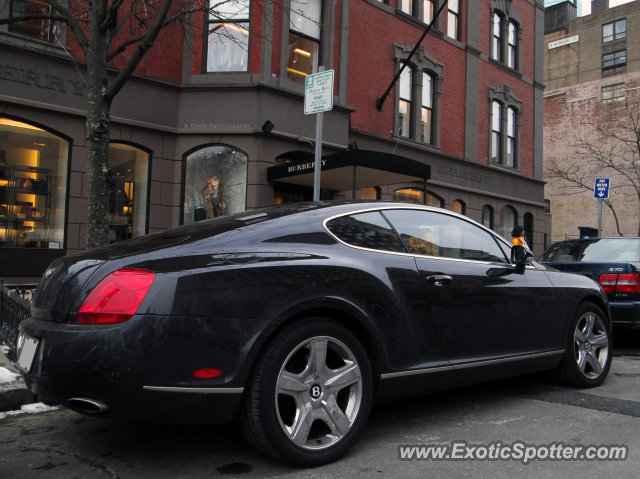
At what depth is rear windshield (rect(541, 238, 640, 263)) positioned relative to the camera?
291 inches

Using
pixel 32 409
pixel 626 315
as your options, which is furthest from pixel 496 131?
pixel 32 409

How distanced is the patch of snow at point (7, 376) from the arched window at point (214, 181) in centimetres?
823

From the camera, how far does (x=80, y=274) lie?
2.88 meters

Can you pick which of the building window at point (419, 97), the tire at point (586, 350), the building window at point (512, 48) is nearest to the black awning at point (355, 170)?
the building window at point (419, 97)

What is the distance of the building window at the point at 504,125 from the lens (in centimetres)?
2084

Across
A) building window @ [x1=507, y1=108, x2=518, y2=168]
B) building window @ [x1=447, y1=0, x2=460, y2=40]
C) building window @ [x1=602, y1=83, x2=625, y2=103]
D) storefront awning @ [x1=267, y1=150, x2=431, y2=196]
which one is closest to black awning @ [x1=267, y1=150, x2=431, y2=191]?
storefront awning @ [x1=267, y1=150, x2=431, y2=196]

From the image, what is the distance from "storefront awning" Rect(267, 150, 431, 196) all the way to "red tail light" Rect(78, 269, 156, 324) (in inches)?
323

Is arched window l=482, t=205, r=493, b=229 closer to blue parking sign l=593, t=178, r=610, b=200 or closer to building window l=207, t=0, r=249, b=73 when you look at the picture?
blue parking sign l=593, t=178, r=610, b=200

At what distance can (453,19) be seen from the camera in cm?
1931

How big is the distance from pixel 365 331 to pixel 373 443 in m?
0.73

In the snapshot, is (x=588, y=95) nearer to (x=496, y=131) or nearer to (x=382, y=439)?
(x=496, y=131)

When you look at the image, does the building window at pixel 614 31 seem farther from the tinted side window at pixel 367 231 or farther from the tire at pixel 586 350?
the tinted side window at pixel 367 231

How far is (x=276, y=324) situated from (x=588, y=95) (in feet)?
153

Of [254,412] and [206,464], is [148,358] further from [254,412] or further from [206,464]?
[206,464]
